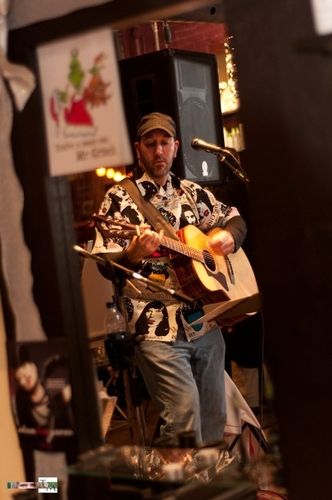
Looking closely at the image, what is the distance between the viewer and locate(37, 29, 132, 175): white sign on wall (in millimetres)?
1911

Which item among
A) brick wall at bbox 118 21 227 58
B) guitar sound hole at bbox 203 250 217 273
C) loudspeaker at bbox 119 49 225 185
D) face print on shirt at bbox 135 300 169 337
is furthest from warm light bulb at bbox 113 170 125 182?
brick wall at bbox 118 21 227 58

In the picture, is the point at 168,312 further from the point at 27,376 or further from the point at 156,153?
the point at 27,376

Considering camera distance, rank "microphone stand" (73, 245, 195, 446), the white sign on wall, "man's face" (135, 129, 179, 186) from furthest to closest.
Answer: "man's face" (135, 129, 179, 186) < "microphone stand" (73, 245, 195, 446) < the white sign on wall

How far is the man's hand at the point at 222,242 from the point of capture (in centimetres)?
359

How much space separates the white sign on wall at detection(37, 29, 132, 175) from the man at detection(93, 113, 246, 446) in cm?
117

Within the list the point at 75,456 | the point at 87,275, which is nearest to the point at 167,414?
the point at 87,275

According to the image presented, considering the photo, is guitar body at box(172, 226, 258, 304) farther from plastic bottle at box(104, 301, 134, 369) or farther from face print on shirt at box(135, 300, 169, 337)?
plastic bottle at box(104, 301, 134, 369)

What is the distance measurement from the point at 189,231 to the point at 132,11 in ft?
5.62

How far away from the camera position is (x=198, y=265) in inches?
135

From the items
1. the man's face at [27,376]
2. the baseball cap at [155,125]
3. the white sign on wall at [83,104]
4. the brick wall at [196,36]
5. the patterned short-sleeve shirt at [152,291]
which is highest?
the brick wall at [196,36]

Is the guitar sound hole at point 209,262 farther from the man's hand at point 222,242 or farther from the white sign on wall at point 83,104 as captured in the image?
the white sign on wall at point 83,104

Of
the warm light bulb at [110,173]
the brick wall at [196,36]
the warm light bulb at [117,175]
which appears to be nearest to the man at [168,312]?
the warm light bulb at [110,173]

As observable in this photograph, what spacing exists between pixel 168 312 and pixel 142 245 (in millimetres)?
374

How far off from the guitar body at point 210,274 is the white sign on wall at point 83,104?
1.45 meters
